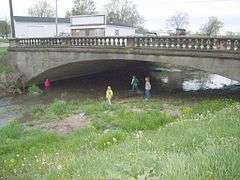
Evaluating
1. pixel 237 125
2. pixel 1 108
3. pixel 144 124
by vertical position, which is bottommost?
pixel 1 108

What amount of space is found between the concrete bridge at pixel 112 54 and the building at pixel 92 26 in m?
15.0

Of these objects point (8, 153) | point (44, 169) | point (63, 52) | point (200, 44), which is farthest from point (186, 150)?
point (63, 52)

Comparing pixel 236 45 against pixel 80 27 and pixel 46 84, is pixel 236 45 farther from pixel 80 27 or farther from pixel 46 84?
pixel 80 27

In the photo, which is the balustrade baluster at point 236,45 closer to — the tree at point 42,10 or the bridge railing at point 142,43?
the bridge railing at point 142,43

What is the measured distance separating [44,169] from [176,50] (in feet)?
54.8

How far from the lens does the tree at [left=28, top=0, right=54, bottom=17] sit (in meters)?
106

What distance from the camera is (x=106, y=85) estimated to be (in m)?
33.8

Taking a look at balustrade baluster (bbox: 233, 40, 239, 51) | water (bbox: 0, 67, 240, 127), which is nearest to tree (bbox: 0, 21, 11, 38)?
water (bbox: 0, 67, 240, 127)

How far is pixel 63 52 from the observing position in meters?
32.0

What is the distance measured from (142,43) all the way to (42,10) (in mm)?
83304

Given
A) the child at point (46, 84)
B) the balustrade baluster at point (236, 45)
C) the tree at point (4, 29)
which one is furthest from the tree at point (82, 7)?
the balustrade baluster at point (236, 45)

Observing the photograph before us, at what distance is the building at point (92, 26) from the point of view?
180 ft

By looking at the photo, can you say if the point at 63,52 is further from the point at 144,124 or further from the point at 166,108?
the point at 144,124

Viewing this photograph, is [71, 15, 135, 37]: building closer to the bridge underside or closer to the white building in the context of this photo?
the white building
